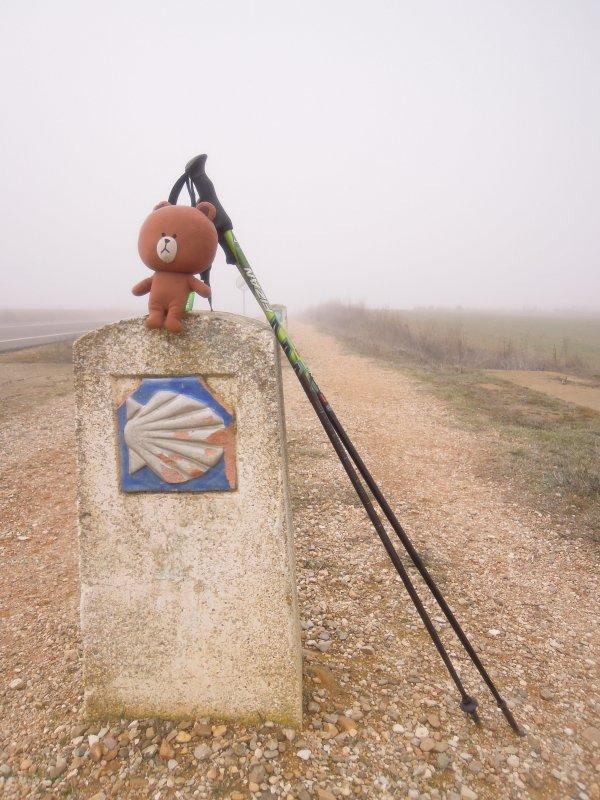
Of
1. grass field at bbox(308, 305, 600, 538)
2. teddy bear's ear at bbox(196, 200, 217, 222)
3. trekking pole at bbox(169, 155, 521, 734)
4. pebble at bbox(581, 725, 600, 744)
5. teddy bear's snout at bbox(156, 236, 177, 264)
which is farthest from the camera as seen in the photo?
grass field at bbox(308, 305, 600, 538)

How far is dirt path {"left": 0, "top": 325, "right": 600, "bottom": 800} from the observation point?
1.80m

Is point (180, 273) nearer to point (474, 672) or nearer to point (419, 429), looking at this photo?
point (474, 672)

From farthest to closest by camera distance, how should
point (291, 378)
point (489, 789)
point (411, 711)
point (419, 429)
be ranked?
point (291, 378) → point (419, 429) → point (411, 711) → point (489, 789)

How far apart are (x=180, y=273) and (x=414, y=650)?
85.8 inches

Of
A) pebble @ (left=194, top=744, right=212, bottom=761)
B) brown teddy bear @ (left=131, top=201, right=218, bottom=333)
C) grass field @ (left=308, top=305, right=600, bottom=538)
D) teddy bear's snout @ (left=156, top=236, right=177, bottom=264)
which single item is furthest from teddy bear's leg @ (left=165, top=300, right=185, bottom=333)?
grass field @ (left=308, top=305, right=600, bottom=538)

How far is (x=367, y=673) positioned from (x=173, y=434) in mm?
1568

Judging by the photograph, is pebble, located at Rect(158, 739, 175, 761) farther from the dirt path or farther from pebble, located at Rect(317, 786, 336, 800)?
pebble, located at Rect(317, 786, 336, 800)

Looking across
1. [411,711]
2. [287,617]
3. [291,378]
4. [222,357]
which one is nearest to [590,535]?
[411,711]

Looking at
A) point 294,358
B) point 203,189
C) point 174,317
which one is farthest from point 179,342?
point 203,189

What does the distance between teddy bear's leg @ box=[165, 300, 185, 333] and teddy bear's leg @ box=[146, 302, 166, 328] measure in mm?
28

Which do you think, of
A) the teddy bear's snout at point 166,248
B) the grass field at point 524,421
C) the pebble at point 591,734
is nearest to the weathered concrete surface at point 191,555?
the teddy bear's snout at point 166,248

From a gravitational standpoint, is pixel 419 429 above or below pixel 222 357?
below

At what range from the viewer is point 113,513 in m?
1.78

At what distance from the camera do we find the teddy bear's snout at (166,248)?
1560 millimetres
